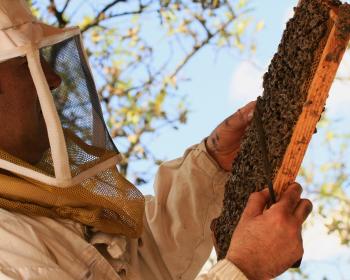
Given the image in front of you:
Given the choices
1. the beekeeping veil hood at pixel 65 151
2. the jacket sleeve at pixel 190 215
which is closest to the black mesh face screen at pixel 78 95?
the beekeeping veil hood at pixel 65 151

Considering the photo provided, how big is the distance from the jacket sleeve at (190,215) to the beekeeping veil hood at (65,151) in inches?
6.7

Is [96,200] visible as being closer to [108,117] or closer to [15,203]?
[15,203]

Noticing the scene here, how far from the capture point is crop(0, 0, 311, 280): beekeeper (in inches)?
82.4

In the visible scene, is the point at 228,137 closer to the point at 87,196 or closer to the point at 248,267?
the point at 87,196

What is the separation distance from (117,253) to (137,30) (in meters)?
2.87

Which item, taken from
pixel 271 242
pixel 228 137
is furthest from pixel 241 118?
pixel 271 242

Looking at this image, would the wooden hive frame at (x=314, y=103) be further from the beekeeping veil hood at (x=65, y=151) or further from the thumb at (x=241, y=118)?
the beekeeping veil hood at (x=65, y=151)

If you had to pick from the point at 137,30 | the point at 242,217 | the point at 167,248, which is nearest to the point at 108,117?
the point at 137,30

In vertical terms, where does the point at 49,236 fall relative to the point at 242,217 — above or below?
below

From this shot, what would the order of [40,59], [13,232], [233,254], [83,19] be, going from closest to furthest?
[233,254], [13,232], [40,59], [83,19]

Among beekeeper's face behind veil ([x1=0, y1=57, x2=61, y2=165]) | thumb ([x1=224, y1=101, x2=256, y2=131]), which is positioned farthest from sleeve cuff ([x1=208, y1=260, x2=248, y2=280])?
beekeeper's face behind veil ([x1=0, y1=57, x2=61, y2=165])

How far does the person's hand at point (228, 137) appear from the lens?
2621 millimetres

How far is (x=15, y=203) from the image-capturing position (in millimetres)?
2396

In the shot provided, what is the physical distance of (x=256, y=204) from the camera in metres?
2.12
